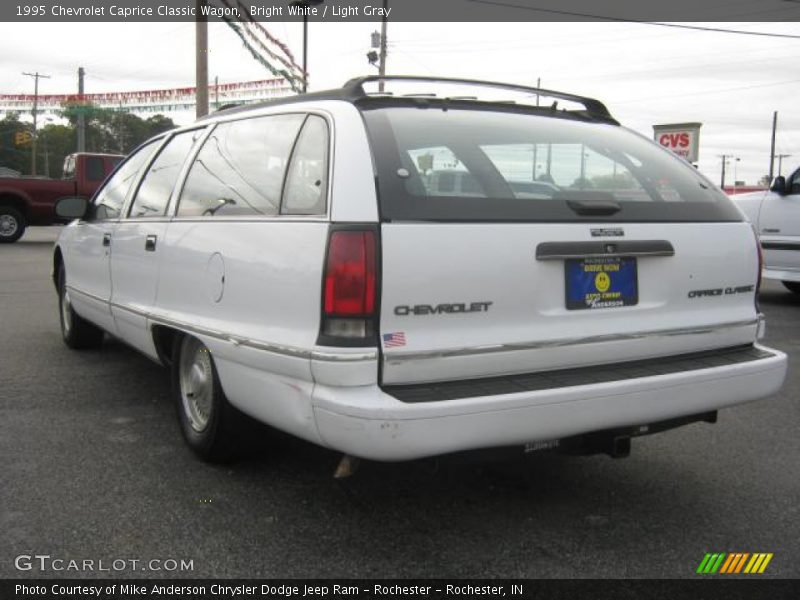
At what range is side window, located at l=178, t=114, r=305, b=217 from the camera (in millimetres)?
3100

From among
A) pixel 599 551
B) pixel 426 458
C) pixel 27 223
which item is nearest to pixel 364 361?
pixel 426 458

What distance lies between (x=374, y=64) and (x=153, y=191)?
27882 mm

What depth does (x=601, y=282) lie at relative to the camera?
9.57 feet

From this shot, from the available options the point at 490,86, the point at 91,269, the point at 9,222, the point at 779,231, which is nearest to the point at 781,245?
the point at 779,231

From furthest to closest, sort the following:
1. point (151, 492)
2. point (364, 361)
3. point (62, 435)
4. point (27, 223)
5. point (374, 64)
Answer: point (374, 64), point (27, 223), point (62, 435), point (151, 492), point (364, 361)

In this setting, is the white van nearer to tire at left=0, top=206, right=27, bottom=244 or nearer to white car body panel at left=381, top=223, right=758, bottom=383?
white car body panel at left=381, top=223, right=758, bottom=383

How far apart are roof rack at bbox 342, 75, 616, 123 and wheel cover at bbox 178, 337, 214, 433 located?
4.34ft

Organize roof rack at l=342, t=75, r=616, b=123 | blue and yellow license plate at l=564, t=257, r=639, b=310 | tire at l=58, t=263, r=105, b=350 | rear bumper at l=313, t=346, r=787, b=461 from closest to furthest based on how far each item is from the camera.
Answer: rear bumper at l=313, t=346, r=787, b=461 < blue and yellow license plate at l=564, t=257, r=639, b=310 < roof rack at l=342, t=75, r=616, b=123 < tire at l=58, t=263, r=105, b=350

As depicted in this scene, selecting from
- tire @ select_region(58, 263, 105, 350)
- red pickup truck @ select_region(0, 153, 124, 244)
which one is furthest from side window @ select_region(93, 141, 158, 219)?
red pickup truck @ select_region(0, 153, 124, 244)

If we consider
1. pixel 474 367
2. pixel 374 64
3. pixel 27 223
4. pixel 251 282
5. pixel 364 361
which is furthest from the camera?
pixel 374 64

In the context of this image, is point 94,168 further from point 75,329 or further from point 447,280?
point 447,280

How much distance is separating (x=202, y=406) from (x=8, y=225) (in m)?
15.3

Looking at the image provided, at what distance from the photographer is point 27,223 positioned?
16.9 m
